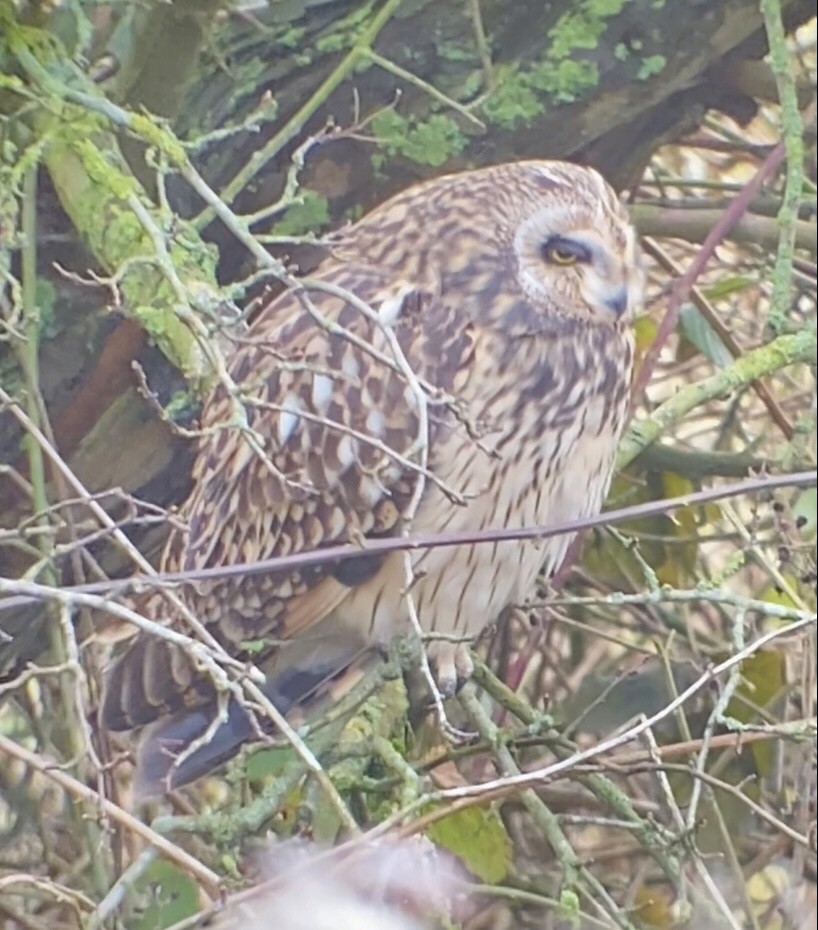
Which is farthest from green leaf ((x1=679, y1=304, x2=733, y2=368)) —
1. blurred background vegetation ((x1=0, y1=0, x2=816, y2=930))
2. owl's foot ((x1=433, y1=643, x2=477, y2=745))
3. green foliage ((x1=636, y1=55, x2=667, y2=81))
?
owl's foot ((x1=433, y1=643, x2=477, y2=745))

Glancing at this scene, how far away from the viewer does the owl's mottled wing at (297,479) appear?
4.73 feet

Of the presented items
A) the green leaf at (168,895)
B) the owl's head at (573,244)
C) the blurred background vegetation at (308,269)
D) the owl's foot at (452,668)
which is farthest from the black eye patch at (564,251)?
the green leaf at (168,895)

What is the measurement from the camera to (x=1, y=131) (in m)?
1.40

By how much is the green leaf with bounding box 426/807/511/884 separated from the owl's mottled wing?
21cm

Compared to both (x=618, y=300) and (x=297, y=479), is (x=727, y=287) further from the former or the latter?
(x=297, y=479)

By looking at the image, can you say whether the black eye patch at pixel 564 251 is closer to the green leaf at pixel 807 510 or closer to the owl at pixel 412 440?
the owl at pixel 412 440

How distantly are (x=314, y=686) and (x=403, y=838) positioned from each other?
1.69 ft

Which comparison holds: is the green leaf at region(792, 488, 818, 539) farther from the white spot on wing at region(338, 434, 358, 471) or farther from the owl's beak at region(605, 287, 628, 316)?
the white spot on wing at region(338, 434, 358, 471)

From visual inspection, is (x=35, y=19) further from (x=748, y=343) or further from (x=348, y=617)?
(x=748, y=343)

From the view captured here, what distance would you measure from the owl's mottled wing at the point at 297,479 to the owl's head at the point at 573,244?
3.4 inches

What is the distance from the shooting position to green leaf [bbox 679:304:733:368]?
75.2 inches

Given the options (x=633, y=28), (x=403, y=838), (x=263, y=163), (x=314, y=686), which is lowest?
(x=314, y=686)

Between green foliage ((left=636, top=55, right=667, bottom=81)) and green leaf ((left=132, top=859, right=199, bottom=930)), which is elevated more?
green foliage ((left=636, top=55, right=667, bottom=81))

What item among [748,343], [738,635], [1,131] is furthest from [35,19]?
[748,343]
